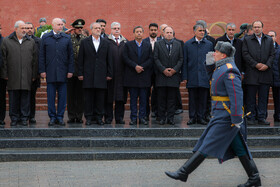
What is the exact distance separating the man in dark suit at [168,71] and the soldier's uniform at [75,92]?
1.58 metres

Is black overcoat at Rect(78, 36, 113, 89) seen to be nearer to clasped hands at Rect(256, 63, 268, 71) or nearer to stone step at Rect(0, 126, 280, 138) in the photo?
stone step at Rect(0, 126, 280, 138)

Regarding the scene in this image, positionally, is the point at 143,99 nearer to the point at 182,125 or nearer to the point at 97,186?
the point at 182,125

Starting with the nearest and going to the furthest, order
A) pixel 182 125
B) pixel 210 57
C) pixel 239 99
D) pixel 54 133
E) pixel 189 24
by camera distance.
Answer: pixel 239 99
pixel 210 57
pixel 54 133
pixel 182 125
pixel 189 24

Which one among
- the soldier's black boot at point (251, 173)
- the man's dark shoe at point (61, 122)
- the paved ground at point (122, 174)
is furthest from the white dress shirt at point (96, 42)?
the soldier's black boot at point (251, 173)

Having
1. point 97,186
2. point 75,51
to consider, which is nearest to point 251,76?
point 75,51

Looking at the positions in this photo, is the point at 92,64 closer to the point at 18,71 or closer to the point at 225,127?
the point at 18,71

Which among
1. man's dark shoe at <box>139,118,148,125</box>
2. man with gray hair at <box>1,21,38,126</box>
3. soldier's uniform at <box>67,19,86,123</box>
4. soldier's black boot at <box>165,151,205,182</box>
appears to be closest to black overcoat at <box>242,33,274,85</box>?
man's dark shoe at <box>139,118,148,125</box>

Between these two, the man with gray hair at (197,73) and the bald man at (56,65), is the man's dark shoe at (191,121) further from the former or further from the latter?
the bald man at (56,65)

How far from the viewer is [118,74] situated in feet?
35.2

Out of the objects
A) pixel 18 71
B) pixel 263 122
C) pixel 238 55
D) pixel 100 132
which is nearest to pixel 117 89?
pixel 100 132

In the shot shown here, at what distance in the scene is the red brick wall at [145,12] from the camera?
70.4 ft

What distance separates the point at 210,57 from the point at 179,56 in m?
3.43

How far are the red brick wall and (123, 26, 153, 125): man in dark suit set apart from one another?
1105 centimetres

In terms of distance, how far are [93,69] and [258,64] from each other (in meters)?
3.17
